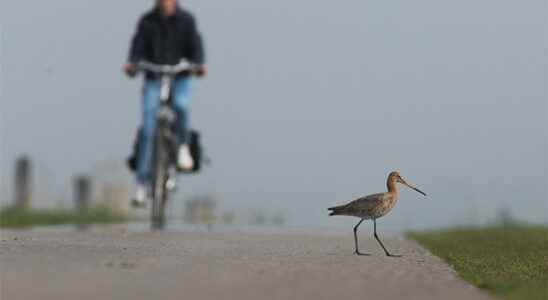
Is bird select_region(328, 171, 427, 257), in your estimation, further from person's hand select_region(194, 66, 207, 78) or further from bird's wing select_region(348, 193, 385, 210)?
person's hand select_region(194, 66, 207, 78)

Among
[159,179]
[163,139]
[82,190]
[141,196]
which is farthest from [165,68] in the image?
[82,190]

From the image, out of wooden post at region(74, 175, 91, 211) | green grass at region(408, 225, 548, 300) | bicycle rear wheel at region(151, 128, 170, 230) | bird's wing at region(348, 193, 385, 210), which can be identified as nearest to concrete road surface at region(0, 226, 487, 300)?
green grass at region(408, 225, 548, 300)

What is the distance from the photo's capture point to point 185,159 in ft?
55.6

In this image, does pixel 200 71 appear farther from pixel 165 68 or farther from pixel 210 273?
pixel 210 273

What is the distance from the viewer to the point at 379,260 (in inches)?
421

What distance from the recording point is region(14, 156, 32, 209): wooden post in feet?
104

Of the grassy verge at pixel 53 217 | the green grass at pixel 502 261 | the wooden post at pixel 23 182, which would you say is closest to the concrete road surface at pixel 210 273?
the green grass at pixel 502 261

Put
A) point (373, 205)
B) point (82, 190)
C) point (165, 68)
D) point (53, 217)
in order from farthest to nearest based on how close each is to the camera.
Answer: point (82, 190) → point (53, 217) → point (165, 68) → point (373, 205)

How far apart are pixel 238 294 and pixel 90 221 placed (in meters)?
19.2

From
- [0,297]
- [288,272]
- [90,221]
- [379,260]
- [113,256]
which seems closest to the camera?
[0,297]

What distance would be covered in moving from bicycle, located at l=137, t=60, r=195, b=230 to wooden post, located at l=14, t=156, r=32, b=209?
50.4ft

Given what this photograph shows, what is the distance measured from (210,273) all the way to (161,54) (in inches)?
325

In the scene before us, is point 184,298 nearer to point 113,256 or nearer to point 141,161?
point 113,256

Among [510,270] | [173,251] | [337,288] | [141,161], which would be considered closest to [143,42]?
[141,161]
